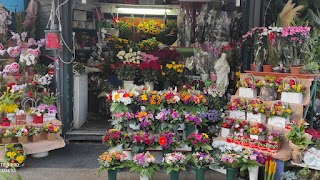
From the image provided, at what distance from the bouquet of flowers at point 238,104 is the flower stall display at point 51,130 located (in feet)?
11.2

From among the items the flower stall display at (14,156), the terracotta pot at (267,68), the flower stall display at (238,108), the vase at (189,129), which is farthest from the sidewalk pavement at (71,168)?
the terracotta pot at (267,68)

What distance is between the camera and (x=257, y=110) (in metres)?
6.34

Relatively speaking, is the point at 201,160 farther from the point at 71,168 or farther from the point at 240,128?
the point at 71,168

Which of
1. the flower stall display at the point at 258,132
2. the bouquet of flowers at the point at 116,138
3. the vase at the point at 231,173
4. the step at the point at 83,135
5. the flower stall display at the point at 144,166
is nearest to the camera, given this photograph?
the flower stall display at the point at 144,166

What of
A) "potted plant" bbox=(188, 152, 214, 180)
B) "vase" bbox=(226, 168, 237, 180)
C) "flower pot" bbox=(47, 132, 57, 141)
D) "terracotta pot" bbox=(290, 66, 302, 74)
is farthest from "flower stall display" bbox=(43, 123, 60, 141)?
"terracotta pot" bbox=(290, 66, 302, 74)

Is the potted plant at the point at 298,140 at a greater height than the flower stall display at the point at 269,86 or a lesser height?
lesser

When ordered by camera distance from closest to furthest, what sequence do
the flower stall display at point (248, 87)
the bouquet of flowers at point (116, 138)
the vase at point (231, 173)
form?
1. the vase at point (231, 173)
2. the bouquet of flowers at point (116, 138)
3. the flower stall display at point (248, 87)

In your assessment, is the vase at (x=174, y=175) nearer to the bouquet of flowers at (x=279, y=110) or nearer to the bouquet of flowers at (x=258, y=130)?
the bouquet of flowers at (x=258, y=130)

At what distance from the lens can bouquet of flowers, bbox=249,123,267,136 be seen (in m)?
6.17

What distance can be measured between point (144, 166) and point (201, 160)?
86 centimetres

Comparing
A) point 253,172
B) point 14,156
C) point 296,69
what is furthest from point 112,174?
point 296,69

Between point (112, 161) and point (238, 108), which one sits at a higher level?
point (238, 108)

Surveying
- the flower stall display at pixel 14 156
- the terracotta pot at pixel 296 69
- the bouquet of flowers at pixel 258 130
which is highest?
the terracotta pot at pixel 296 69

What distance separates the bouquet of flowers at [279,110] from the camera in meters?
6.04
